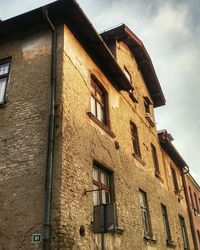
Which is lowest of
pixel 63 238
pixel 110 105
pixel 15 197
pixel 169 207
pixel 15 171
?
pixel 63 238

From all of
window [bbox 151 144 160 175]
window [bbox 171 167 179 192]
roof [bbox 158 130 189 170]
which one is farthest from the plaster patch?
window [bbox 171 167 179 192]

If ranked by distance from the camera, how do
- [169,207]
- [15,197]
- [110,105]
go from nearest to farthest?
[15,197] → [110,105] → [169,207]

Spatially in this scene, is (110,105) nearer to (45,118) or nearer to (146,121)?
(45,118)

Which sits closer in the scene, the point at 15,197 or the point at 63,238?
the point at 63,238

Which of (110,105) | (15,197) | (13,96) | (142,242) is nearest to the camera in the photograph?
(15,197)

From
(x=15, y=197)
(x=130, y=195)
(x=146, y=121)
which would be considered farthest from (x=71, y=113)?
(x=146, y=121)

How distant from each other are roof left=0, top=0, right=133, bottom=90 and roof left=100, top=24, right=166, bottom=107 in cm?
364

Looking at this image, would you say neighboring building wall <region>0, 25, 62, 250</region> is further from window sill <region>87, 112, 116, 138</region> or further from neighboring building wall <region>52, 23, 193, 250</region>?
window sill <region>87, 112, 116, 138</region>

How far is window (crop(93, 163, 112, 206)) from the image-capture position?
23.9 feet

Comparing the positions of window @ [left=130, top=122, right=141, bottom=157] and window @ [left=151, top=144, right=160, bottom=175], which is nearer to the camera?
window @ [left=130, top=122, right=141, bottom=157]

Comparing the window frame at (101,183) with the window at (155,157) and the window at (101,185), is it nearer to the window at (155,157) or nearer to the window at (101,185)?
the window at (101,185)

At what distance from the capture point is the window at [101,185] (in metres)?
7.28

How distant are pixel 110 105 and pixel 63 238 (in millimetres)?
5444

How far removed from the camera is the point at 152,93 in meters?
17.0
